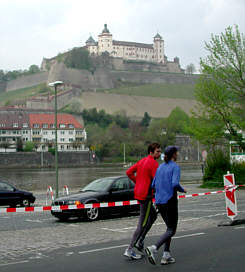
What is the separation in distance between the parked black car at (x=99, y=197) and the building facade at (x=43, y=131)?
11014 centimetres

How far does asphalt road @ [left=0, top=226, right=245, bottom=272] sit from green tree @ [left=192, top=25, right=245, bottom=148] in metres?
22.4

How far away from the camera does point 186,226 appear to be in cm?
1325

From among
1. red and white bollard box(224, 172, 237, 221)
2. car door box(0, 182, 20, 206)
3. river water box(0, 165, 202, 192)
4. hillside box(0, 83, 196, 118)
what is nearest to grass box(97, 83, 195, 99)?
hillside box(0, 83, 196, 118)

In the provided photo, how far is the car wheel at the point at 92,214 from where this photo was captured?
51.5 feet

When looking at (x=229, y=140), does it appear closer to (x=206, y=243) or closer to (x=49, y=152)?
(x=206, y=243)

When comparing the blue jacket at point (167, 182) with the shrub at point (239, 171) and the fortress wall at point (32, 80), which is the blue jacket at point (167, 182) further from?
the fortress wall at point (32, 80)

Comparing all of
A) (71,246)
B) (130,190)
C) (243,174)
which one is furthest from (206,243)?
(243,174)

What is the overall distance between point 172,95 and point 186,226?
178497mm

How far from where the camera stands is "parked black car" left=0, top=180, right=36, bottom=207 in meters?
22.8

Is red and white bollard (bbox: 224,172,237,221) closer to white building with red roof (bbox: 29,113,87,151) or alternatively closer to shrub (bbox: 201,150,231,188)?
shrub (bbox: 201,150,231,188)

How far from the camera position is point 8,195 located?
22.9m

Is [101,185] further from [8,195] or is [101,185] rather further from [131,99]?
[131,99]

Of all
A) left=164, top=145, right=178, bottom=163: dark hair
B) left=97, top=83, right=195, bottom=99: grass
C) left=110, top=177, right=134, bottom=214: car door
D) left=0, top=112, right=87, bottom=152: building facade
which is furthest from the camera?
left=97, top=83, right=195, bottom=99: grass

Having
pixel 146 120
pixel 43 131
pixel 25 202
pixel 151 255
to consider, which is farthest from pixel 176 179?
pixel 146 120
